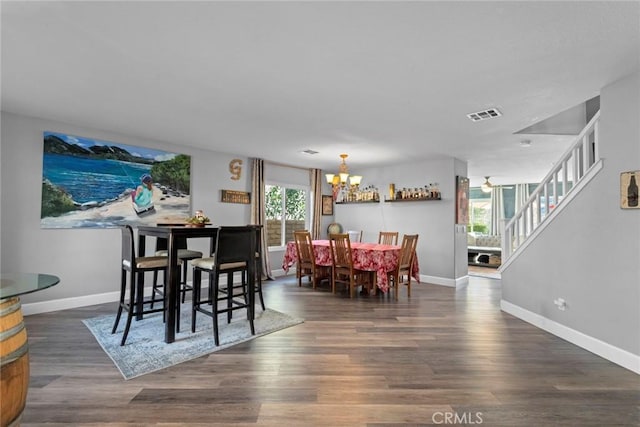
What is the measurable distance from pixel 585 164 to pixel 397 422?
293cm

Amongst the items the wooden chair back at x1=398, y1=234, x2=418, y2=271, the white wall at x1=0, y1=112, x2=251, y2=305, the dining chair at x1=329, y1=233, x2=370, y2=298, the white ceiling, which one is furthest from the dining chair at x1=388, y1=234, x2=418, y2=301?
the white wall at x1=0, y1=112, x2=251, y2=305

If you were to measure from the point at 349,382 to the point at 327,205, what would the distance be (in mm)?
5339

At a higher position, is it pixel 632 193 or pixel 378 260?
pixel 632 193

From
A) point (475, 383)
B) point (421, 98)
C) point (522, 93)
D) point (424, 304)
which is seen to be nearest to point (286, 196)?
point (424, 304)

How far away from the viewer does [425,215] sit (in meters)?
6.06

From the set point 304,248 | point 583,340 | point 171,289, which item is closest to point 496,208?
point 304,248

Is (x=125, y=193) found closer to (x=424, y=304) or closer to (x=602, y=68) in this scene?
(x=424, y=304)

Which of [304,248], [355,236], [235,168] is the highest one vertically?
[235,168]

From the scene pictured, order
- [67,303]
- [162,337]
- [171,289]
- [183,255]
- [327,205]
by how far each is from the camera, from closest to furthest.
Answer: [171,289] < [162,337] < [183,255] < [67,303] < [327,205]

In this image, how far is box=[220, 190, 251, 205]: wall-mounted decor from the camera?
545 centimetres

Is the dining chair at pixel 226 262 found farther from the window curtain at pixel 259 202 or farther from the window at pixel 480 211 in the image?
the window at pixel 480 211

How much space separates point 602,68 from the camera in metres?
2.43

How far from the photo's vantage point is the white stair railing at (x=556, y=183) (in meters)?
2.98

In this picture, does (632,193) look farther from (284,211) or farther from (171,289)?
(284,211)
